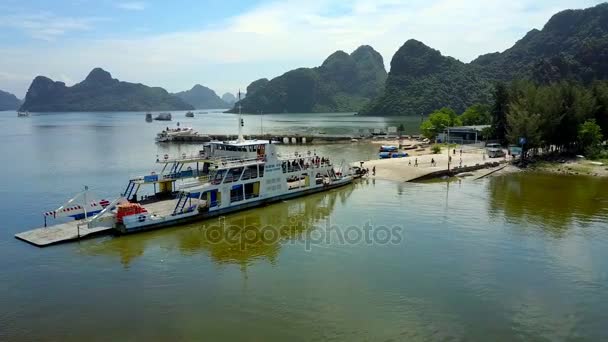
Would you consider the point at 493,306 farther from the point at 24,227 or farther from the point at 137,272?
the point at 24,227

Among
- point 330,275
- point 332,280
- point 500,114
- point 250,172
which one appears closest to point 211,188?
point 250,172

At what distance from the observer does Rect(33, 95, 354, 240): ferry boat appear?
3058 centimetres

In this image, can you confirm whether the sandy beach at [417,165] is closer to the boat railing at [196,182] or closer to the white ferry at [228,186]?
the white ferry at [228,186]

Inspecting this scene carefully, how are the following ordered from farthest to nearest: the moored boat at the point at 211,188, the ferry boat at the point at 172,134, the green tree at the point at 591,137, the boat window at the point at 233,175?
the ferry boat at the point at 172,134
the green tree at the point at 591,137
the boat window at the point at 233,175
the moored boat at the point at 211,188

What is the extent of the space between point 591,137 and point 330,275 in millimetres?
55393

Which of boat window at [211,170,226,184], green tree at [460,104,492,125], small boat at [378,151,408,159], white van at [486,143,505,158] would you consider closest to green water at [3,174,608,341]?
boat window at [211,170,226,184]

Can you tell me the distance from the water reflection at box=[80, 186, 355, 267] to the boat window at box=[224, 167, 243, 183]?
2784mm

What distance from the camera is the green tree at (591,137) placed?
203ft

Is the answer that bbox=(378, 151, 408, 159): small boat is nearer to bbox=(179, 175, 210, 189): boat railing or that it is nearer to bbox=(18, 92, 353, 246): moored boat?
bbox=(18, 92, 353, 246): moored boat

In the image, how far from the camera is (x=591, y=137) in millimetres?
62156

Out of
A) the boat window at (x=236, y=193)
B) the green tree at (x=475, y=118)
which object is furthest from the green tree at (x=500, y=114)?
the boat window at (x=236, y=193)

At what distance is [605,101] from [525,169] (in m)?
23.3

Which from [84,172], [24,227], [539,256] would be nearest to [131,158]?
[84,172]

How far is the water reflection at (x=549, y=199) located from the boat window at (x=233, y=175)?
20.5 meters
